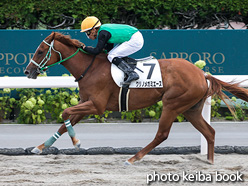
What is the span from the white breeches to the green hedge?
11.5ft

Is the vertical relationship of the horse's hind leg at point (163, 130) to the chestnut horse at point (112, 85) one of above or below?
below

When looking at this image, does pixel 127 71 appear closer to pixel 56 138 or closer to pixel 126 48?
pixel 126 48

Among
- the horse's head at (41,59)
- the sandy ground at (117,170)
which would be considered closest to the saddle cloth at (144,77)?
the horse's head at (41,59)

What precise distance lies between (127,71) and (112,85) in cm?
23

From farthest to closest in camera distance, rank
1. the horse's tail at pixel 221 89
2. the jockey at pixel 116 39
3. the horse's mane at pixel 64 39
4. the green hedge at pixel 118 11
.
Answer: the green hedge at pixel 118 11
the horse's tail at pixel 221 89
the horse's mane at pixel 64 39
the jockey at pixel 116 39

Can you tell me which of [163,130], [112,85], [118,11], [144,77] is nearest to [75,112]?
[112,85]

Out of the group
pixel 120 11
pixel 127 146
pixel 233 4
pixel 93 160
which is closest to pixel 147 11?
pixel 120 11

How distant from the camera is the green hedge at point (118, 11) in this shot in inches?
357

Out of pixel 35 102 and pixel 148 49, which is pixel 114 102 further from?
pixel 148 49

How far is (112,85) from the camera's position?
546 centimetres

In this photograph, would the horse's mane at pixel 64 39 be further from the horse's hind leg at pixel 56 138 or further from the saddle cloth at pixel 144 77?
the horse's hind leg at pixel 56 138

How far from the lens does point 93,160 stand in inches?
221

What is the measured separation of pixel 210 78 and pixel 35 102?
308cm

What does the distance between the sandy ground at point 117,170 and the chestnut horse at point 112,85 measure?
210 mm
